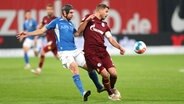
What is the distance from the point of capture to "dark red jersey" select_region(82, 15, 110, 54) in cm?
1327

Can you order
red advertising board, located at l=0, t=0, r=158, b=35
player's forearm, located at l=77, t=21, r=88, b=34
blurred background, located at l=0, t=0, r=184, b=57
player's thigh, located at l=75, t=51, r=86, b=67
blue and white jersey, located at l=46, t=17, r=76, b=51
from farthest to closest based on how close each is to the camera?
1. blurred background, located at l=0, t=0, r=184, b=57
2. red advertising board, located at l=0, t=0, r=158, b=35
3. player's thigh, located at l=75, t=51, r=86, b=67
4. blue and white jersey, located at l=46, t=17, r=76, b=51
5. player's forearm, located at l=77, t=21, r=88, b=34

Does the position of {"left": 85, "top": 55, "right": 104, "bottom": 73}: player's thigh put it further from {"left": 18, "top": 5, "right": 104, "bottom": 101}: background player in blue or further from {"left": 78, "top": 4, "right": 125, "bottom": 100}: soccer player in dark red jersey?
{"left": 18, "top": 5, "right": 104, "bottom": 101}: background player in blue

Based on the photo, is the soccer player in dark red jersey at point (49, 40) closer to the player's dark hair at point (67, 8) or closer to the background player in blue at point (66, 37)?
the background player in blue at point (66, 37)

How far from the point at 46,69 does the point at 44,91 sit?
7402mm

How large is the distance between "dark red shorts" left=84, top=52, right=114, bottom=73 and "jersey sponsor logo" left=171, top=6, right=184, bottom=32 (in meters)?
19.4

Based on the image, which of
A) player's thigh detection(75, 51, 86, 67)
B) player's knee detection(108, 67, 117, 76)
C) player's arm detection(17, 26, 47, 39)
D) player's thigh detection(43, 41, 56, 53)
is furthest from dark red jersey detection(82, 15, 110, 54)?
player's thigh detection(43, 41, 56, 53)

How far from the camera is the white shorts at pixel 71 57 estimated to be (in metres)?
13.4

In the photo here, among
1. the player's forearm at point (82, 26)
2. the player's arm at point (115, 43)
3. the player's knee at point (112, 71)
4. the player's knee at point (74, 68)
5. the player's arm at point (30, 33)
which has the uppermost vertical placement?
the player's forearm at point (82, 26)

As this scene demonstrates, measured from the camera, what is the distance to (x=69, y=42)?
13.6 meters

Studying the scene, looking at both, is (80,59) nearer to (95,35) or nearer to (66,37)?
(66,37)

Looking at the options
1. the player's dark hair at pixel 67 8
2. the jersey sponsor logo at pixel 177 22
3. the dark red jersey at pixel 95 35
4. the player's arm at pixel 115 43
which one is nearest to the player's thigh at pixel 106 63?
the dark red jersey at pixel 95 35

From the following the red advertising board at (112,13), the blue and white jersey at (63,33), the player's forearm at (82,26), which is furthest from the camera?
the red advertising board at (112,13)

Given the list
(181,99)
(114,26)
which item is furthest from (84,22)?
(114,26)

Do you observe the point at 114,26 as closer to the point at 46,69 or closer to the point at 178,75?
the point at 46,69
